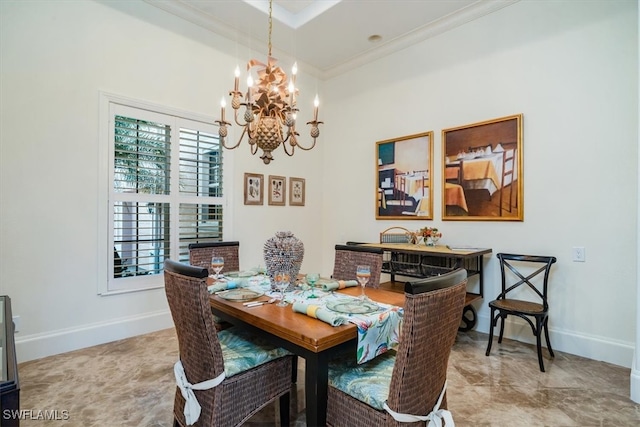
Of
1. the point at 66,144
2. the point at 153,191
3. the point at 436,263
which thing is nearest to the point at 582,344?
the point at 436,263

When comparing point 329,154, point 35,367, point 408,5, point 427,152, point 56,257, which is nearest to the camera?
point 35,367

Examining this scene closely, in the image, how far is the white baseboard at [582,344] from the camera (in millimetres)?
2652

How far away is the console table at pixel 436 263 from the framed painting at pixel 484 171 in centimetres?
43

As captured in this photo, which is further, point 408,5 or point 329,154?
point 329,154

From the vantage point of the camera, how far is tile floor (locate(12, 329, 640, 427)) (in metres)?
1.97

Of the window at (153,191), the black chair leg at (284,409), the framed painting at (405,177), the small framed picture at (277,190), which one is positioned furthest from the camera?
the small framed picture at (277,190)

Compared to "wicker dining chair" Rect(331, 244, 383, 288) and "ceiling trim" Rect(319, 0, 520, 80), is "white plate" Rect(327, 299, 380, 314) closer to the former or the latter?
"wicker dining chair" Rect(331, 244, 383, 288)

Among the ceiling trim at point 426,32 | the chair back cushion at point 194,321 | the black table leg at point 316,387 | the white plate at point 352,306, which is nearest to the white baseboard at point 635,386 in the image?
the white plate at point 352,306

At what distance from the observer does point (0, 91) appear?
2582 mm

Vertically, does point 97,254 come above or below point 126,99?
below

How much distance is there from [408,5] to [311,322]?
11.1 ft

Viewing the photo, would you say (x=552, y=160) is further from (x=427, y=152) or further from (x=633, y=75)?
(x=427, y=152)

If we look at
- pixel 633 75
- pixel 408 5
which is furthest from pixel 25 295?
pixel 633 75

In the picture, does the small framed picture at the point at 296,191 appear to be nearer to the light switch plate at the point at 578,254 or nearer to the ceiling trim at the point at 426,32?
the ceiling trim at the point at 426,32
